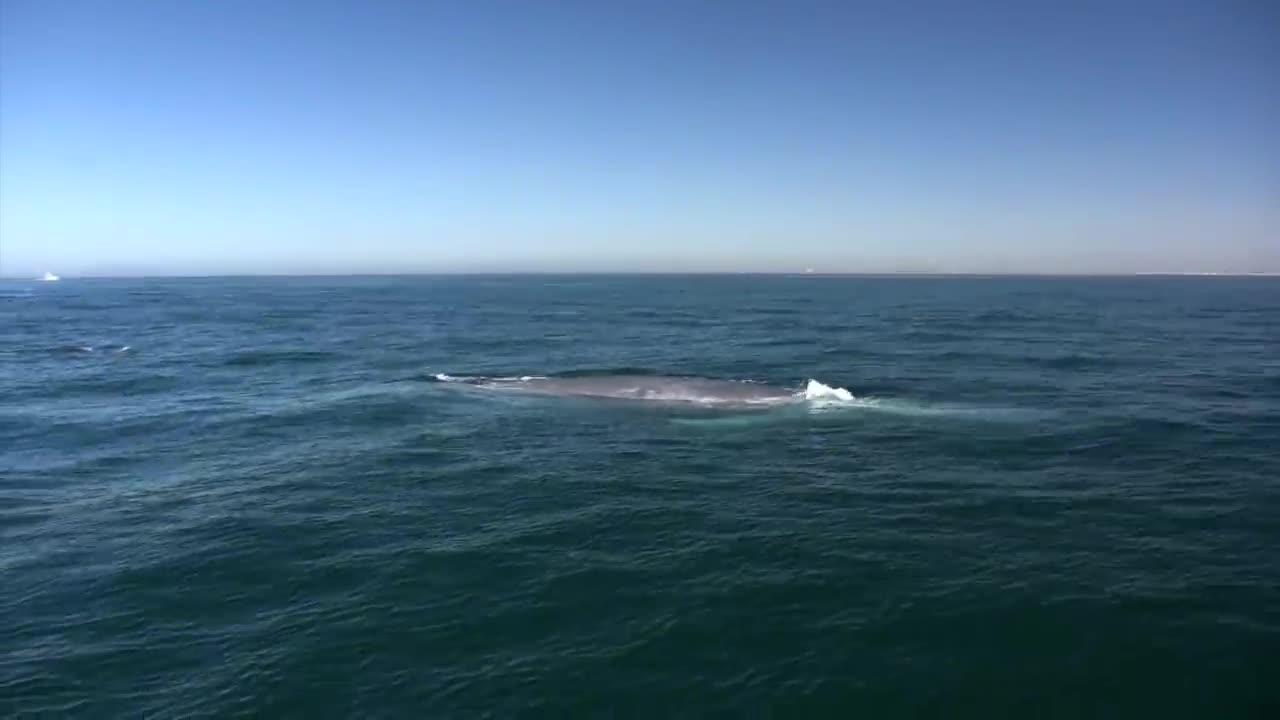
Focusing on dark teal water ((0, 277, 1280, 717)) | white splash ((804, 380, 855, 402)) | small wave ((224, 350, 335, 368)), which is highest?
small wave ((224, 350, 335, 368))

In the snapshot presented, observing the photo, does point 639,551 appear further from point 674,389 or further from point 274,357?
point 274,357

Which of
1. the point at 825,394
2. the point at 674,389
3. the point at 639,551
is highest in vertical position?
the point at 674,389

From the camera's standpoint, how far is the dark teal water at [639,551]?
21531 millimetres

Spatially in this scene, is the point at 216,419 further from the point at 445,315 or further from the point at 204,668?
the point at 445,315

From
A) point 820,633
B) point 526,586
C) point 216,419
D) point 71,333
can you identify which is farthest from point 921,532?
point 71,333

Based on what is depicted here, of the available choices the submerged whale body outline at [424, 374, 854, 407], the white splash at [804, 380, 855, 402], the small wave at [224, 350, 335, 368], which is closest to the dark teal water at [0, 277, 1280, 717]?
the white splash at [804, 380, 855, 402]

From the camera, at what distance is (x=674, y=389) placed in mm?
59656

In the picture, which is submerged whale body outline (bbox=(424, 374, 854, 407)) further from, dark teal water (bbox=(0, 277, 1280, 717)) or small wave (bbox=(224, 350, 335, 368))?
small wave (bbox=(224, 350, 335, 368))

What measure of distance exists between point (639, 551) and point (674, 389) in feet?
98.1

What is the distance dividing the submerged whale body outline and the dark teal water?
2960mm

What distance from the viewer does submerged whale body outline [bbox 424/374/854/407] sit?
5762 centimetres

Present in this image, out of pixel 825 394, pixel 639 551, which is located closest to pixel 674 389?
pixel 825 394

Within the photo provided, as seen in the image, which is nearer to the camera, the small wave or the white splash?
the white splash

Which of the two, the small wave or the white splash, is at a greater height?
the small wave
